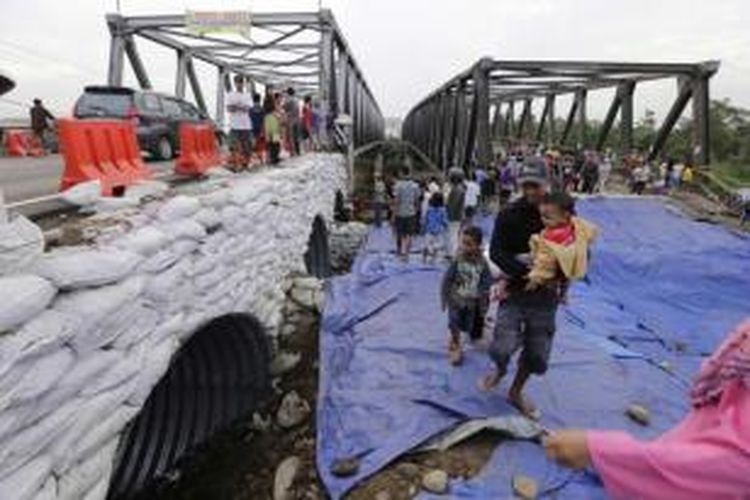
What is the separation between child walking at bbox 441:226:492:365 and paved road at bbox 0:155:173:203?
3.85 meters

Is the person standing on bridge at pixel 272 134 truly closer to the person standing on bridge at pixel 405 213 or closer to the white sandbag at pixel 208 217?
the person standing on bridge at pixel 405 213

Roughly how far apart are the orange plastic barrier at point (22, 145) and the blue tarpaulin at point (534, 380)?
8.26 m

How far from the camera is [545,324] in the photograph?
17.9 ft

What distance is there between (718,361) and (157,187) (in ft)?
16.7

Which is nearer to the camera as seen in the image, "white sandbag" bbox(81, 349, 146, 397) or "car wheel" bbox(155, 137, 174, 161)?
"white sandbag" bbox(81, 349, 146, 397)

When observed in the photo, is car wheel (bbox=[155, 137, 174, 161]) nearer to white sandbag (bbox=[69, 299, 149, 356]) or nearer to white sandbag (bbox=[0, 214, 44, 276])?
white sandbag (bbox=[69, 299, 149, 356])

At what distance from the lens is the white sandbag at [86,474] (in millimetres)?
3328

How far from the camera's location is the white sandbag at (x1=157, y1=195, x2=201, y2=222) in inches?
193

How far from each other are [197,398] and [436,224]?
301 inches

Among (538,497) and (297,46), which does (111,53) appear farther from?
(538,497)

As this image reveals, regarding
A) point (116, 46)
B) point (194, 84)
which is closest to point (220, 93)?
point (194, 84)

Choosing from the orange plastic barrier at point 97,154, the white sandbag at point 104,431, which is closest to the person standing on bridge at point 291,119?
the orange plastic barrier at point 97,154

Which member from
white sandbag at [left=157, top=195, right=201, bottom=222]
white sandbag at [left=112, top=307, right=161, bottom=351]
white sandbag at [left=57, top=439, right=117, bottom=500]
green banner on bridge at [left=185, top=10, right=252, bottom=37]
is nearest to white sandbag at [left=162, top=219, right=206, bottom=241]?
white sandbag at [left=157, top=195, right=201, bottom=222]

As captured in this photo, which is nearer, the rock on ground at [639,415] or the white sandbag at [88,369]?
the white sandbag at [88,369]
